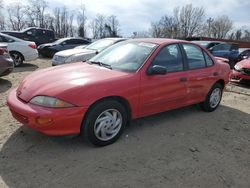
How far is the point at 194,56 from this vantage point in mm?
5492

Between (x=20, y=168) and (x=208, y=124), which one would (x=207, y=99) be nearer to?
(x=208, y=124)

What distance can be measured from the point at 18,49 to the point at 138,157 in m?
9.64

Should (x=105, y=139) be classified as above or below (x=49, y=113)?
below

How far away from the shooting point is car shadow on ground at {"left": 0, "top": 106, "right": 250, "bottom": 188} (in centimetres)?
329

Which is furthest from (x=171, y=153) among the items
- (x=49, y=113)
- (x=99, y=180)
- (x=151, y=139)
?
(x=49, y=113)

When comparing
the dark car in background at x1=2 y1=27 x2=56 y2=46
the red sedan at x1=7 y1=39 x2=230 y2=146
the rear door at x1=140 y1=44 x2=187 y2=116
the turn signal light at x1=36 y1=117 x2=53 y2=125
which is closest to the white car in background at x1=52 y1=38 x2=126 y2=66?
the red sedan at x1=7 y1=39 x2=230 y2=146

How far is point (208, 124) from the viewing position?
531cm

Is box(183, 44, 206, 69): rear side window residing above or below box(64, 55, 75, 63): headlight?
above

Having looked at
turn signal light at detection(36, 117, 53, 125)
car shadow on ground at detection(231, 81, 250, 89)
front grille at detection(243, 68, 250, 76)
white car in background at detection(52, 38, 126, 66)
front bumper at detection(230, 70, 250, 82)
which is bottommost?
car shadow on ground at detection(231, 81, 250, 89)

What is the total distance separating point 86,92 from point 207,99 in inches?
122

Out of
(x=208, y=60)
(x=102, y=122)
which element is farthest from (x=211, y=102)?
(x=102, y=122)

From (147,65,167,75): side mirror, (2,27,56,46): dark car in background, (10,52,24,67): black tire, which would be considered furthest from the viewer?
(2,27,56,46): dark car in background

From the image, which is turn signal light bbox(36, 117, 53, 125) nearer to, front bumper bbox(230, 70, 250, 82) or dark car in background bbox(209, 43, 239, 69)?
front bumper bbox(230, 70, 250, 82)

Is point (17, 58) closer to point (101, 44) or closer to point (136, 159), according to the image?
point (101, 44)
